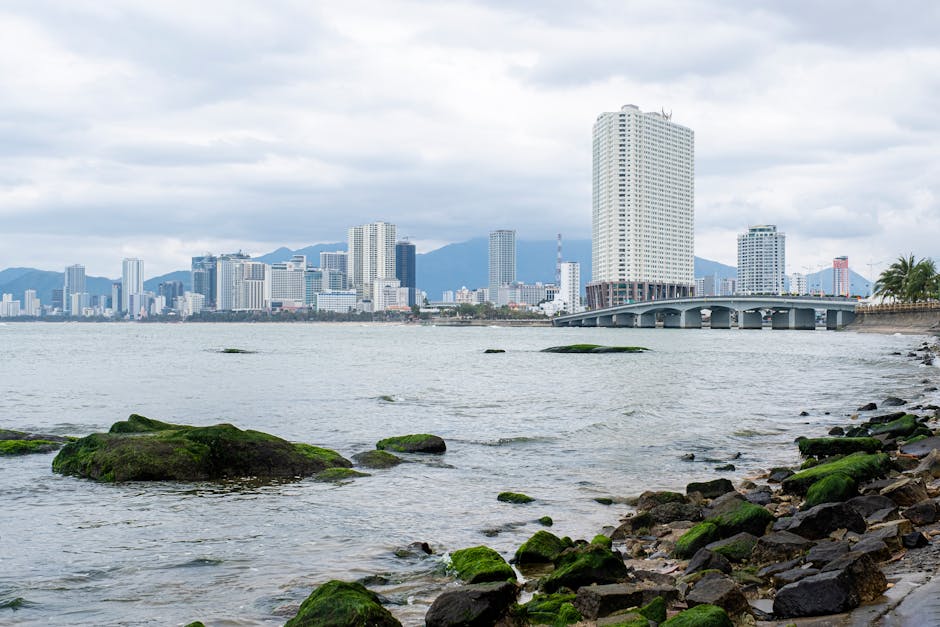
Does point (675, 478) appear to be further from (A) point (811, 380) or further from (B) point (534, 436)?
(A) point (811, 380)

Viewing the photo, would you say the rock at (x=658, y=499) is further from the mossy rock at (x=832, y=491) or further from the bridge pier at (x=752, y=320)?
the bridge pier at (x=752, y=320)

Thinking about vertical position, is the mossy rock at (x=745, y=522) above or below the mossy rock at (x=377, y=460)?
above

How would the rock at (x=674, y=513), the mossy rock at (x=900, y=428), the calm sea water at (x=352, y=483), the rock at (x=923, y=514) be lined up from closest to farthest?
the rock at (x=923, y=514), the calm sea water at (x=352, y=483), the rock at (x=674, y=513), the mossy rock at (x=900, y=428)

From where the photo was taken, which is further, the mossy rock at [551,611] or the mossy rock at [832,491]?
the mossy rock at [832,491]

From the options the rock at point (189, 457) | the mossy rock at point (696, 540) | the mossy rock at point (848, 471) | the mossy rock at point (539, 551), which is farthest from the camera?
the rock at point (189, 457)

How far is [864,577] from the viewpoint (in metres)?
7.64

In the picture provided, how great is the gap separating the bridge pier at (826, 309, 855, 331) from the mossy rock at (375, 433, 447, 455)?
136 meters

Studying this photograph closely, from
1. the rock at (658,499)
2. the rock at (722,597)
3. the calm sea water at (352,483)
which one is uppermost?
the rock at (722,597)

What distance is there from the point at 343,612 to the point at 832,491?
8.57m

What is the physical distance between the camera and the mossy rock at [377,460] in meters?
19.2

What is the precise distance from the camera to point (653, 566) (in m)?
10.6

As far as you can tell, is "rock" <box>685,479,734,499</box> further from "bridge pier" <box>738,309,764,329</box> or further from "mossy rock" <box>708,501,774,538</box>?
"bridge pier" <box>738,309,764,329</box>

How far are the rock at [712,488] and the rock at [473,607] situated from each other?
7.88 metres

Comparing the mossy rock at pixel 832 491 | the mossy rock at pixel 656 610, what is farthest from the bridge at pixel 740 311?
the mossy rock at pixel 656 610
